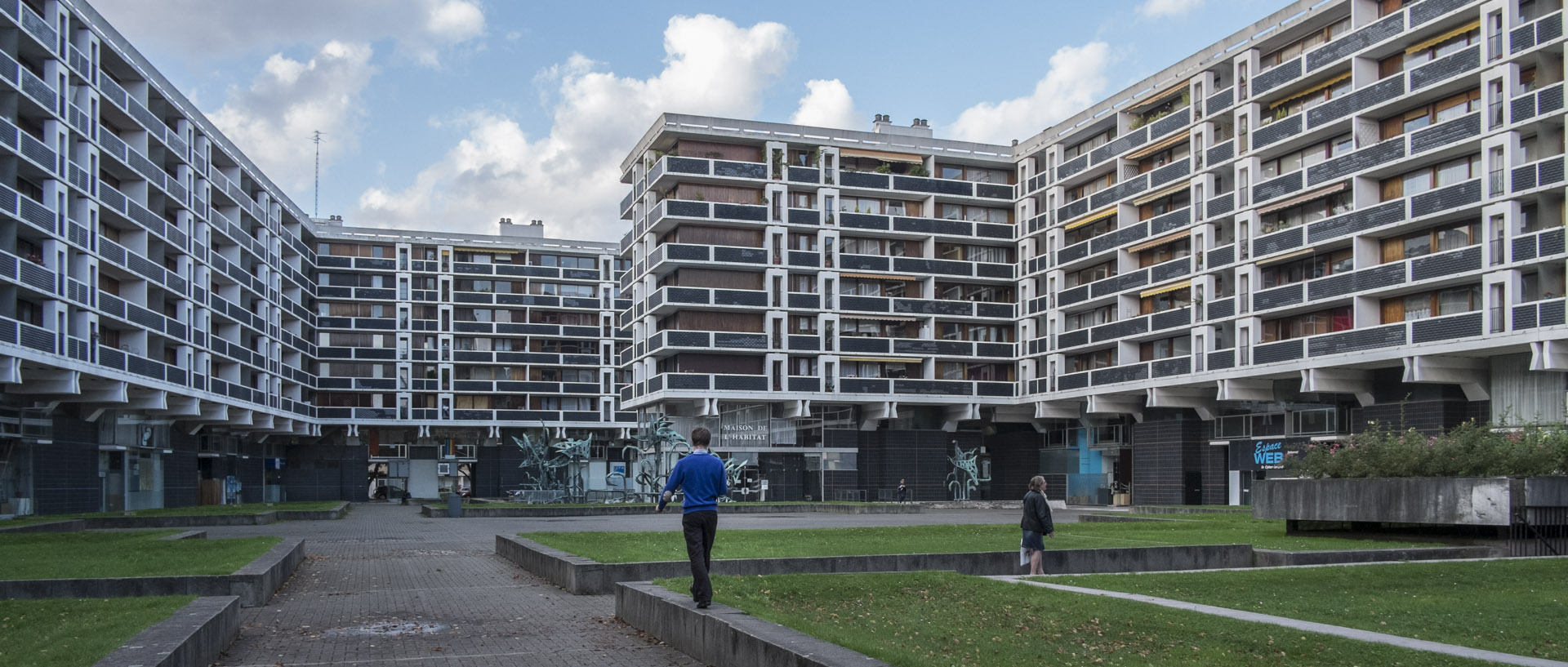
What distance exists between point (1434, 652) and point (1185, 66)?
49753 mm

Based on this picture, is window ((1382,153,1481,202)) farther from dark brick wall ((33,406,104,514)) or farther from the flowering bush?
dark brick wall ((33,406,104,514))

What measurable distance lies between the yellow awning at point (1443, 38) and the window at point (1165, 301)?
1396 cm

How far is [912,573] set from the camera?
46.3 feet

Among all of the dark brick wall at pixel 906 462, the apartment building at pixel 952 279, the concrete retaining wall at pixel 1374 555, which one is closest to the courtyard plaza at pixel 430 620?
the concrete retaining wall at pixel 1374 555

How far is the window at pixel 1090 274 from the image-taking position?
6178cm

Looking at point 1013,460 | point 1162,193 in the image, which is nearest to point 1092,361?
point 1162,193

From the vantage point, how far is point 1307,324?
48.3 meters

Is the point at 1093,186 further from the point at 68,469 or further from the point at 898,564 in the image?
the point at 898,564

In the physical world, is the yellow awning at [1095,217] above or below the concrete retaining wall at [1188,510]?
above

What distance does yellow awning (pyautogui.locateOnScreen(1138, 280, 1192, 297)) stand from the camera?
178 ft

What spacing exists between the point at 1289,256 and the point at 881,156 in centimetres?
2483

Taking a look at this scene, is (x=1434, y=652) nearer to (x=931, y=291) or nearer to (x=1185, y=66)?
(x=1185, y=66)

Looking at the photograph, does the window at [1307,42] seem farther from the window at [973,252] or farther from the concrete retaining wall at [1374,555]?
the concrete retaining wall at [1374,555]

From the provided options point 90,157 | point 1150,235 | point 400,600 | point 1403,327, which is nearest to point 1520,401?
point 1403,327
